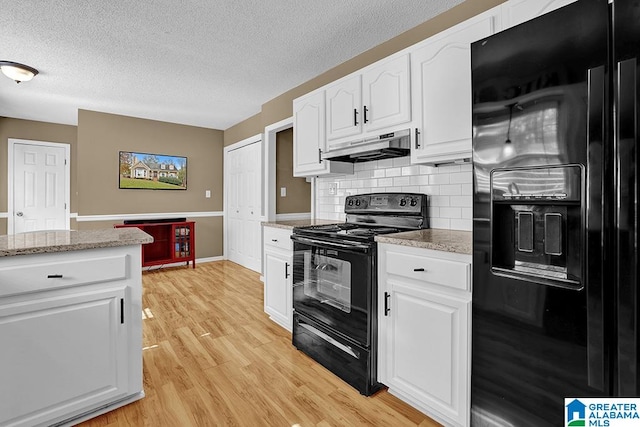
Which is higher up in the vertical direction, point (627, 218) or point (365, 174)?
point (365, 174)

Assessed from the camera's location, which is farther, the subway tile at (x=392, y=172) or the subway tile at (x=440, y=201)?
A: the subway tile at (x=392, y=172)

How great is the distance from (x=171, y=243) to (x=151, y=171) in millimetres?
1266

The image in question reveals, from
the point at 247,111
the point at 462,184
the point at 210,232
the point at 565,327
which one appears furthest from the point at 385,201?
the point at 210,232

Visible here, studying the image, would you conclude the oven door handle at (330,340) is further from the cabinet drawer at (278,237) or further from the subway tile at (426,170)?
the subway tile at (426,170)

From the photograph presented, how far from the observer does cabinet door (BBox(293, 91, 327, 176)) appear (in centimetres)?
274

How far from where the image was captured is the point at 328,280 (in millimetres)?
2115

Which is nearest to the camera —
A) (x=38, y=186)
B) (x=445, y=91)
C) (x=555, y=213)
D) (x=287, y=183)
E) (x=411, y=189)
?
(x=555, y=213)

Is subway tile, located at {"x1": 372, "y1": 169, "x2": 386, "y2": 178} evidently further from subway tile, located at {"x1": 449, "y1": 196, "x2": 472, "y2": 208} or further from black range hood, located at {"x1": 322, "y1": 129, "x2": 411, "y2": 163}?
subway tile, located at {"x1": 449, "y1": 196, "x2": 472, "y2": 208}

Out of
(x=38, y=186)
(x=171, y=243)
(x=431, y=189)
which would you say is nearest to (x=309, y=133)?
(x=431, y=189)

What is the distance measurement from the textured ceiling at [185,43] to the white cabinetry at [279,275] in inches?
63.9

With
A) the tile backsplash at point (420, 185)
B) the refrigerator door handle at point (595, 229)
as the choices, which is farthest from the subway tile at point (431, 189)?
the refrigerator door handle at point (595, 229)

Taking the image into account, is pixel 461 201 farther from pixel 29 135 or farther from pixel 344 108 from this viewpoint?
pixel 29 135

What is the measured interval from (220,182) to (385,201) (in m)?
4.25

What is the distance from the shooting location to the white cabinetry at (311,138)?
2736 millimetres
